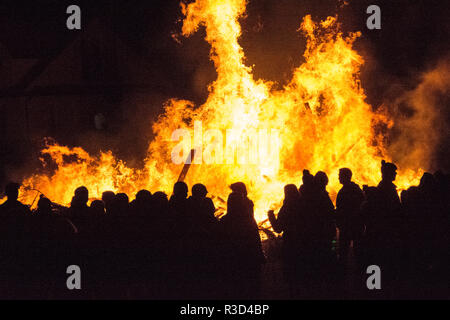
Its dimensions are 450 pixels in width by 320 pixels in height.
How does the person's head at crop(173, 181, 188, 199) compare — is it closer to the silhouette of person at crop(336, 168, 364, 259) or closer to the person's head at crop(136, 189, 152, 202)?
the person's head at crop(136, 189, 152, 202)

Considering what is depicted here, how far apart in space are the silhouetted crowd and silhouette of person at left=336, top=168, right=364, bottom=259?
153 mm

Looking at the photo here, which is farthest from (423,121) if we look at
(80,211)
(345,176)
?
(80,211)

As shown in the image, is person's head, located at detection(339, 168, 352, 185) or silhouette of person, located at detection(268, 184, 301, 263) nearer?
silhouette of person, located at detection(268, 184, 301, 263)

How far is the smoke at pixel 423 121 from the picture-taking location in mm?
13297

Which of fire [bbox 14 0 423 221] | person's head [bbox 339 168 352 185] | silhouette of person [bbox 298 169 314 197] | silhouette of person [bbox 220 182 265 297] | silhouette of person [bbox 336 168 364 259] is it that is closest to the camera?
silhouette of person [bbox 220 182 265 297]

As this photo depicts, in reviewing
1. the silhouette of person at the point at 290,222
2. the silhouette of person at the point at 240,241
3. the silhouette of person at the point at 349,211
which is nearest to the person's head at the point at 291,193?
the silhouette of person at the point at 290,222

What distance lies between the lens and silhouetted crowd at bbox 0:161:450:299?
4996mm

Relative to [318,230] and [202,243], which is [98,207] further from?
[318,230]

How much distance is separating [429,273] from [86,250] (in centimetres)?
460

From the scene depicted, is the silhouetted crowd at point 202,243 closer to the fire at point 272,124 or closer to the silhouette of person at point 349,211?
the silhouette of person at point 349,211

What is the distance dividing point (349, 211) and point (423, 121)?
9.91 metres

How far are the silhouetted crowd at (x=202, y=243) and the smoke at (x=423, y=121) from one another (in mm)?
9241

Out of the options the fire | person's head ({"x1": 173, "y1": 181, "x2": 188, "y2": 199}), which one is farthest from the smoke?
person's head ({"x1": 173, "y1": 181, "x2": 188, "y2": 199})
